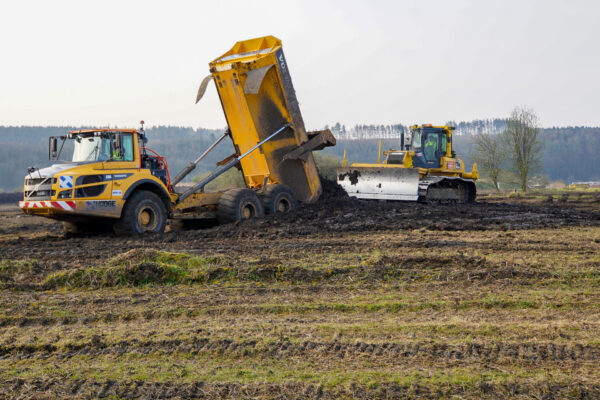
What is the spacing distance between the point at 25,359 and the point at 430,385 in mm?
2940

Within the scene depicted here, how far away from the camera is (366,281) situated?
6.84 meters

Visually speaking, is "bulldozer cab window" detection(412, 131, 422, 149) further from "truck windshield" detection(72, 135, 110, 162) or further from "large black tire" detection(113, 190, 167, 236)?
"truck windshield" detection(72, 135, 110, 162)

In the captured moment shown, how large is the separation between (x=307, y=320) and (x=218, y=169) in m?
8.79

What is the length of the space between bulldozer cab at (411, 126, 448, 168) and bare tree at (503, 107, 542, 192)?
18.8m

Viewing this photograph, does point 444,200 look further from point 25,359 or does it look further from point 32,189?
point 25,359

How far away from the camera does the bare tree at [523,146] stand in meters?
36.8

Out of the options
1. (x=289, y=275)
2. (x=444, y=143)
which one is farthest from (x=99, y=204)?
(x=444, y=143)

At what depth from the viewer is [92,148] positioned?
1116 centimetres

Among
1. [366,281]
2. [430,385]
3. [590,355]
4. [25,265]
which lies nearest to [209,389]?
[430,385]

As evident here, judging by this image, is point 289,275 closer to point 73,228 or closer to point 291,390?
point 291,390

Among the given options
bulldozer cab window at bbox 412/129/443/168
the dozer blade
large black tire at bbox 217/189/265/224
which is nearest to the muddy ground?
large black tire at bbox 217/189/265/224

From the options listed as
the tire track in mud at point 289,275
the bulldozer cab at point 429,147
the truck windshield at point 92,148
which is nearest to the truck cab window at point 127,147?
the truck windshield at point 92,148

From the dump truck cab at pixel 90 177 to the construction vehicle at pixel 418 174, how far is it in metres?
8.65

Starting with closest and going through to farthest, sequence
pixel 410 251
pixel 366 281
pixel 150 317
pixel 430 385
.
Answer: pixel 430 385 → pixel 150 317 → pixel 366 281 → pixel 410 251
